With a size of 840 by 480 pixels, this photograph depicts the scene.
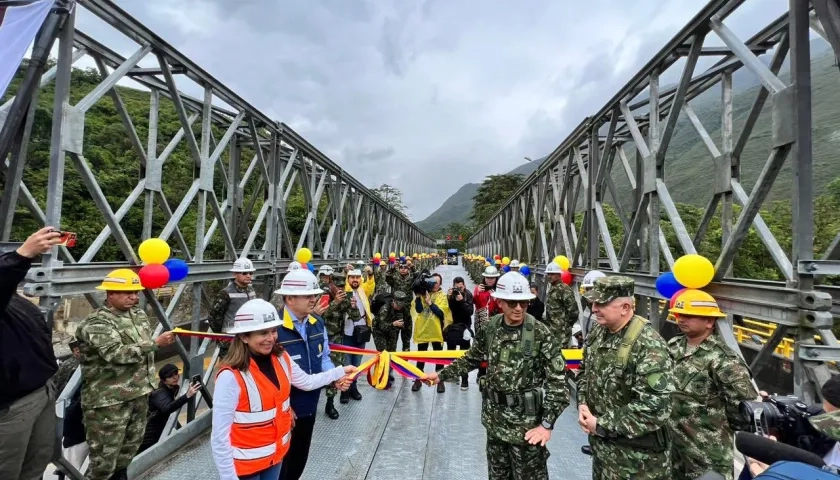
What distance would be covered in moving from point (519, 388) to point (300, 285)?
1863 mm

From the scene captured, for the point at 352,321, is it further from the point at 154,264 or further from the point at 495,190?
the point at 495,190

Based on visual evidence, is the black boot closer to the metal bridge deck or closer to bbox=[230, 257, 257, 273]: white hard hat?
the metal bridge deck

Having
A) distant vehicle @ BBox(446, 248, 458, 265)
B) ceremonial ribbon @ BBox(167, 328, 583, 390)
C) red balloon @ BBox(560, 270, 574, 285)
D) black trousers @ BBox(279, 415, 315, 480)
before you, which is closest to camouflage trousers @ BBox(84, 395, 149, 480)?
Result: ceremonial ribbon @ BBox(167, 328, 583, 390)

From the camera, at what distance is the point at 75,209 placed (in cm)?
2141

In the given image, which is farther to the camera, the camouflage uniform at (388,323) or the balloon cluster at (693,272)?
the camouflage uniform at (388,323)

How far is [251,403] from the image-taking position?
246 cm

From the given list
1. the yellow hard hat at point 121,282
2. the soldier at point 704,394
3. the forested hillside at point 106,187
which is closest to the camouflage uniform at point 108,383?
the yellow hard hat at point 121,282

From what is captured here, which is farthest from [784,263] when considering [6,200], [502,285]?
[6,200]

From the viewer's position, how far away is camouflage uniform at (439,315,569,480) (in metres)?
3.00

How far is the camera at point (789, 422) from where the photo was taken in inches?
74.4

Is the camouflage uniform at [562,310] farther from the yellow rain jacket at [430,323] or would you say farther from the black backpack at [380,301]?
the black backpack at [380,301]

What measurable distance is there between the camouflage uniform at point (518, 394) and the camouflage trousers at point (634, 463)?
1.31 feet

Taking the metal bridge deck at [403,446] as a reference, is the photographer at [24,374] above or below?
above

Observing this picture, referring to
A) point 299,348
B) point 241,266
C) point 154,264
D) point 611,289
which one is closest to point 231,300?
point 241,266
